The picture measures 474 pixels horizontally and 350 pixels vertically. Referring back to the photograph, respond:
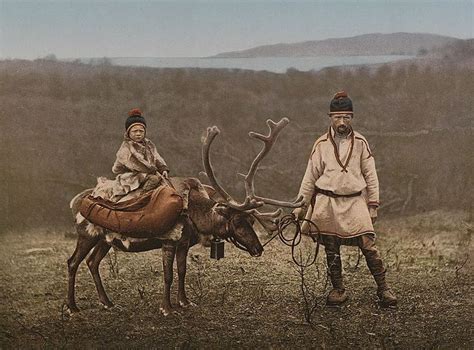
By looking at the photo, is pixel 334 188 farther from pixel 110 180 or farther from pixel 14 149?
pixel 14 149

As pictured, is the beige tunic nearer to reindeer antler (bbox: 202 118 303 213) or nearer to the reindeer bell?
reindeer antler (bbox: 202 118 303 213)

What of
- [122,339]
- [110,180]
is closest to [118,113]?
[110,180]

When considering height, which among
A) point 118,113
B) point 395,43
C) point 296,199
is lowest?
point 296,199

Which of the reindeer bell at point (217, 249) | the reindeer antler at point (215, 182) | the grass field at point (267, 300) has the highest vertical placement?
the reindeer antler at point (215, 182)

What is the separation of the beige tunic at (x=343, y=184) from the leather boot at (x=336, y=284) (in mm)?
150

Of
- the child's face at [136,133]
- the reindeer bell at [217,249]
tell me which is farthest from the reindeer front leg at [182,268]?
the child's face at [136,133]

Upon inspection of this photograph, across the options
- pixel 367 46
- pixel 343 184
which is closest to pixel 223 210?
pixel 343 184

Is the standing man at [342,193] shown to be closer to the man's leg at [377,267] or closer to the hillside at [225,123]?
the man's leg at [377,267]

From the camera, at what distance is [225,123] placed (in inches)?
168

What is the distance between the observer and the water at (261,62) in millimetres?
4309

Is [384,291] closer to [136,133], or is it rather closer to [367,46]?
[367,46]

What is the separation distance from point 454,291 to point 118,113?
181 centimetres

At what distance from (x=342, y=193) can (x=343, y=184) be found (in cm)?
4

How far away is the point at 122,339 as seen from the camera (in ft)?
13.8
